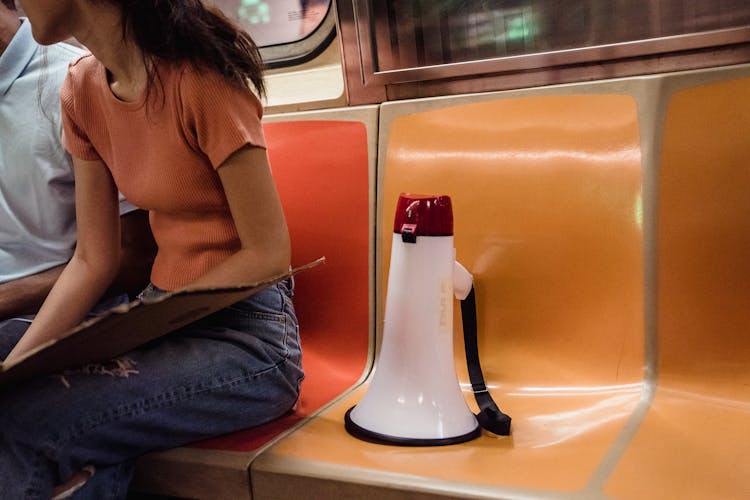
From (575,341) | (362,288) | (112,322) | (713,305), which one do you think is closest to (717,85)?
(713,305)

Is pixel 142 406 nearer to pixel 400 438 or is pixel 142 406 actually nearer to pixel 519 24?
pixel 400 438

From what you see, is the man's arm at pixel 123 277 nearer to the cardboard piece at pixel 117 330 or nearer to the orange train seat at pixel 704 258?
the cardboard piece at pixel 117 330

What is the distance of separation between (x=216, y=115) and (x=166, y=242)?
0.30m

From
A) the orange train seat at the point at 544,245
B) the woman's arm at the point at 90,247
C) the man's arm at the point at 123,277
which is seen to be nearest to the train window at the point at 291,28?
the orange train seat at the point at 544,245

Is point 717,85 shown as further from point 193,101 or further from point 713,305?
point 193,101

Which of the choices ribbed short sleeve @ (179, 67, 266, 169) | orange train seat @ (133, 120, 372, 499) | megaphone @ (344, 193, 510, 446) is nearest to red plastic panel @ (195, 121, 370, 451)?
orange train seat @ (133, 120, 372, 499)

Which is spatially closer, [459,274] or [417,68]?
[459,274]

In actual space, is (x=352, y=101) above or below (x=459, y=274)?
above

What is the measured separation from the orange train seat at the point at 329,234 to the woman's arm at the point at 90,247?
501 millimetres

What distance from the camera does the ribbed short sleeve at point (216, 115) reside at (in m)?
1.18

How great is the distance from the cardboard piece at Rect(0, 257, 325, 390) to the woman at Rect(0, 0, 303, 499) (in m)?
0.05

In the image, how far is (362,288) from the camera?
1.74 m

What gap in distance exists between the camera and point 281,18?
7.08 ft

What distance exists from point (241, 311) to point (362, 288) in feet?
1.61
